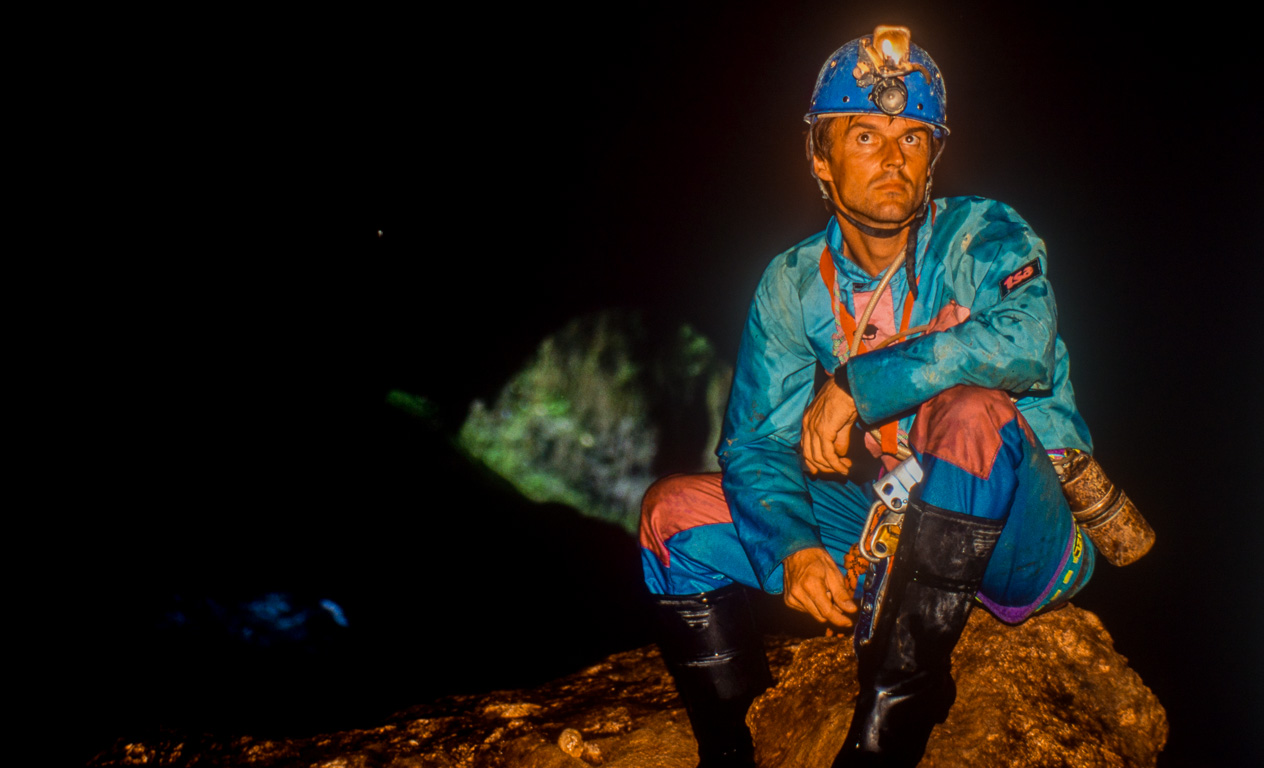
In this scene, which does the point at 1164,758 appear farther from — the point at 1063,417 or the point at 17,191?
the point at 17,191

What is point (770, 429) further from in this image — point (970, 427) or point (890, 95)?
point (890, 95)

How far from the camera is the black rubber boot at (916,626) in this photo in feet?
4.33

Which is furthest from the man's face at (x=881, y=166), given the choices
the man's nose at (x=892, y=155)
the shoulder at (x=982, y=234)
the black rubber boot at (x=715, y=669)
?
the black rubber boot at (x=715, y=669)

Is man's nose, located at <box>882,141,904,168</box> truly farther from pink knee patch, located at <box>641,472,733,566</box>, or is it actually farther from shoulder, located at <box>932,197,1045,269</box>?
pink knee patch, located at <box>641,472,733,566</box>

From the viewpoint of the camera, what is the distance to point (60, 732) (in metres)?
2.81

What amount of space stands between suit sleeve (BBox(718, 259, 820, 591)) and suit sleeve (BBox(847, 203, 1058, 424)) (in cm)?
37

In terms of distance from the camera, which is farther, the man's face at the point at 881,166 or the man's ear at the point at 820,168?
the man's ear at the point at 820,168

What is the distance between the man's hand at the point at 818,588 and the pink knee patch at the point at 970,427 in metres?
0.42

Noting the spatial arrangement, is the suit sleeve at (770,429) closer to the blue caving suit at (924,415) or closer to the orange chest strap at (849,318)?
the blue caving suit at (924,415)

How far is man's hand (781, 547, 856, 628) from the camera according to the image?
1.57m

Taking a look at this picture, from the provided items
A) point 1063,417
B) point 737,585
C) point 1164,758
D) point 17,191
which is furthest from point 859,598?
point 17,191

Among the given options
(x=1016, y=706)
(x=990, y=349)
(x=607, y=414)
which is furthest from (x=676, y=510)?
(x=607, y=414)

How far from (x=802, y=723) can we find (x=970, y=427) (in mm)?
1210

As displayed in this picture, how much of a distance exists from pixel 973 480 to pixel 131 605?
3.61 metres
